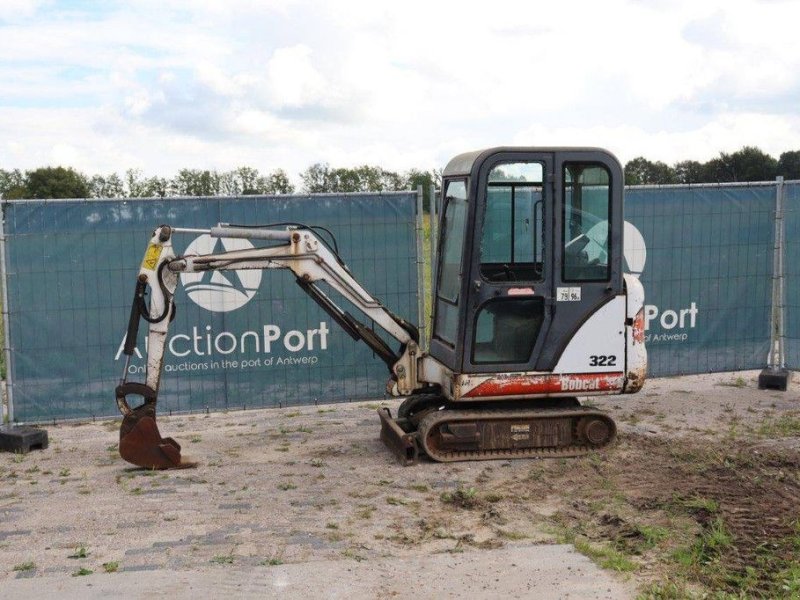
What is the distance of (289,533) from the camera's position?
695 centimetres

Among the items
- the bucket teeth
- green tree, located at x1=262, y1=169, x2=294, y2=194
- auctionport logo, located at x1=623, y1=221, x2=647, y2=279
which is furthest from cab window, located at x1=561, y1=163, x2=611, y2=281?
green tree, located at x1=262, y1=169, x2=294, y2=194

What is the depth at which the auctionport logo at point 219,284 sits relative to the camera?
10.7 m

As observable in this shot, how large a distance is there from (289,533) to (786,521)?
12.0 feet

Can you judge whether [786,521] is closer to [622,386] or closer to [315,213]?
[622,386]

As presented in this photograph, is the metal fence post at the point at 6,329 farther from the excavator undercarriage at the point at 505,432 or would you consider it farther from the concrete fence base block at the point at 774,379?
the concrete fence base block at the point at 774,379

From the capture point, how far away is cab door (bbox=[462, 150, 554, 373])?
8523 mm

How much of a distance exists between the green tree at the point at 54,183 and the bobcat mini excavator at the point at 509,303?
91.8ft

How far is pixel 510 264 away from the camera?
876 centimetres

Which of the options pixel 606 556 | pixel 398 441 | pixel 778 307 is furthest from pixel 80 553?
pixel 778 307

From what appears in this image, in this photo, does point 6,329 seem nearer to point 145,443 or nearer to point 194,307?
point 194,307

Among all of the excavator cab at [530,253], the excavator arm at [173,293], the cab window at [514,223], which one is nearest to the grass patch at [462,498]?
the excavator cab at [530,253]

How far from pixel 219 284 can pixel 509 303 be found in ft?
12.2

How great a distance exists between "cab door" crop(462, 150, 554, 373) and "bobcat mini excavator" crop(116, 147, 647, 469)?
11mm

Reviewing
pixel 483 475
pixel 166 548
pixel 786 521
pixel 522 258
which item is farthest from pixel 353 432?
pixel 786 521
